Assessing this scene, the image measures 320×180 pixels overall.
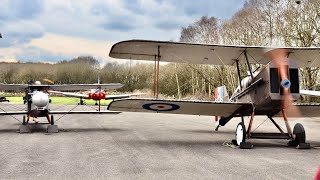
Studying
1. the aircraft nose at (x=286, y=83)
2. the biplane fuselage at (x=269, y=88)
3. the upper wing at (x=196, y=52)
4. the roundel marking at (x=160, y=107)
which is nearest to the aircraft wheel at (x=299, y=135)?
the biplane fuselage at (x=269, y=88)

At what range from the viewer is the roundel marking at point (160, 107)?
1009cm

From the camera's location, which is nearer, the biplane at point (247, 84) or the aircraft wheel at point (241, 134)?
the biplane at point (247, 84)

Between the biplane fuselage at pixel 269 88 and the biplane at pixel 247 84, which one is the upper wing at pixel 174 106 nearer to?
the biplane at pixel 247 84

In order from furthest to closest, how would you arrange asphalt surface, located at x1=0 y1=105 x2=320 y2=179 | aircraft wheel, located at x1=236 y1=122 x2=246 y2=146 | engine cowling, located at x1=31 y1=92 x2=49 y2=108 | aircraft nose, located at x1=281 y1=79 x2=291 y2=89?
engine cowling, located at x1=31 y1=92 x2=49 y2=108 → aircraft wheel, located at x1=236 y1=122 x2=246 y2=146 → aircraft nose, located at x1=281 y1=79 x2=291 y2=89 → asphalt surface, located at x1=0 y1=105 x2=320 y2=179

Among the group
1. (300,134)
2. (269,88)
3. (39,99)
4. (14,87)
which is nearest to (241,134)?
(269,88)

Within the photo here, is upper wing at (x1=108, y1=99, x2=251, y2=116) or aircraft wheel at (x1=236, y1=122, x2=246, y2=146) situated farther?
upper wing at (x1=108, y1=99, x2=251, y2=116)

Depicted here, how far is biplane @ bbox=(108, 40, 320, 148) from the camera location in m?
9.16

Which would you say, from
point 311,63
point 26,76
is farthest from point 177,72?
point 311,63

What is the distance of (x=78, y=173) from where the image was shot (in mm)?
6258

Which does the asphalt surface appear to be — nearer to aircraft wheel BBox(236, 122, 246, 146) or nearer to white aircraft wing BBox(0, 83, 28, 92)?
aircraft wheel BBox(236, 122, 246, 146)

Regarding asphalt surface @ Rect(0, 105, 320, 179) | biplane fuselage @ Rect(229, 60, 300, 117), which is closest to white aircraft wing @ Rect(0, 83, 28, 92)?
asphalt surface @ Rect(0, 105, 320, 179)

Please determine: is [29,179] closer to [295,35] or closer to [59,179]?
[59,179]

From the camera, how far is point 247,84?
10.7m

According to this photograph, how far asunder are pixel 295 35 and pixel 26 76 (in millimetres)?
21282
